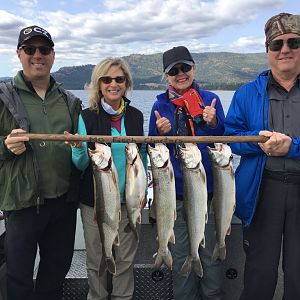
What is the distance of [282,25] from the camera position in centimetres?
354

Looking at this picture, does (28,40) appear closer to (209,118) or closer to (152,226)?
(209,118)

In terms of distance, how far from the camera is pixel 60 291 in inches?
169

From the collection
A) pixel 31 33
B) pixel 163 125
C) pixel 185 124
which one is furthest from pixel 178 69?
pixel 31 33

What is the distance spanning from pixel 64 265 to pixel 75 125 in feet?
5.41

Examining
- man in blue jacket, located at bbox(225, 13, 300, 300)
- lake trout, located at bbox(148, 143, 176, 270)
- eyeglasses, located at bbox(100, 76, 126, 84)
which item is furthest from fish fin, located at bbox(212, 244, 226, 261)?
eyeglasses, located at bbox(100, 76, 126, 84)

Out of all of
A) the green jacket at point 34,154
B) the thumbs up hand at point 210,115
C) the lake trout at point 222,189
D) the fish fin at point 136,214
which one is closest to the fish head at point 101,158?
the fish fin at point 136,214

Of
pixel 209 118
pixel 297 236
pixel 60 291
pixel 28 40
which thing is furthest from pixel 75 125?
pixel 297 236

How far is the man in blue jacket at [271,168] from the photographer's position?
3568mm

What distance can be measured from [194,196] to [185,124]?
3.24 ft

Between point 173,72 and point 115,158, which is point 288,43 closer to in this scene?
point 173,72

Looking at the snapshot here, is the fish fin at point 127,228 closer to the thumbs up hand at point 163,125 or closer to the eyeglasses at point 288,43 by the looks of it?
the thumbs up hand at point 163,125

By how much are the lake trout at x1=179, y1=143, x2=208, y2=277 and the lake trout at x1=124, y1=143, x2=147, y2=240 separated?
43cm

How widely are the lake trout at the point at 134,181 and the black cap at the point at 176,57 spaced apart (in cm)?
119

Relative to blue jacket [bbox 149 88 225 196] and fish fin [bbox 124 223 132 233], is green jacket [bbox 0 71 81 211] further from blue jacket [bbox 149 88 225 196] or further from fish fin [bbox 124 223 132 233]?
blue jacket [bbox 149 88 225 196]
